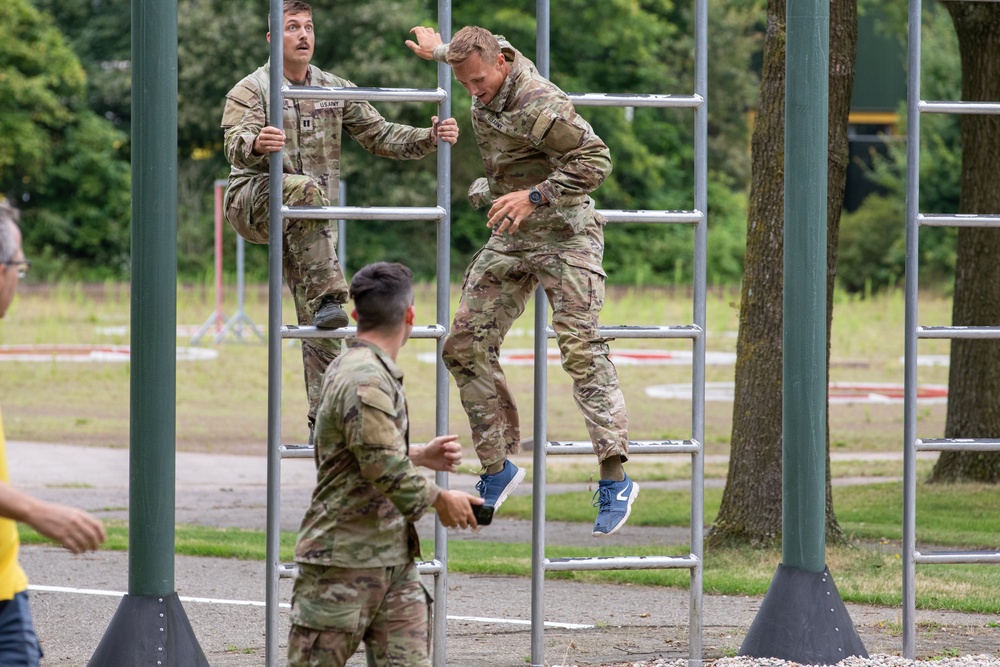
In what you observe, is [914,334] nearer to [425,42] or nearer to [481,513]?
[425,42]

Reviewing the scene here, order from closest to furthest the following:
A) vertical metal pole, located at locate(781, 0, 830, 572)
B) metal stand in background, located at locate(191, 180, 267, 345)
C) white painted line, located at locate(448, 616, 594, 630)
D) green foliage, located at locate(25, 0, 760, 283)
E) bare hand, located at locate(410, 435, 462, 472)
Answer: bare hand, located at locate(410, 435, 462, 472), vertical metal pole, located at locate(781, 0, 830, 572), white painted line, located at locate(448, 616, 594, 630), metal stand in background, located at locate(191, 180, 267, 345), green foliage, located at locate(25, 0, 760, 283)

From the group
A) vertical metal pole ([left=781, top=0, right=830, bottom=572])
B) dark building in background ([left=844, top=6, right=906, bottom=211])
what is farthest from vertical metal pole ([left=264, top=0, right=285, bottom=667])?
dark building in background ([left=844, top=6, right=906, bottom=211])

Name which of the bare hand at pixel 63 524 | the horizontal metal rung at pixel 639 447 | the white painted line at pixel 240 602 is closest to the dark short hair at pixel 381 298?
the bare hand at pixel 63 524

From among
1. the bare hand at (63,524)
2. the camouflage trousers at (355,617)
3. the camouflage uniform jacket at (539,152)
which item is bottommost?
the camouflage trousers at (355,617)

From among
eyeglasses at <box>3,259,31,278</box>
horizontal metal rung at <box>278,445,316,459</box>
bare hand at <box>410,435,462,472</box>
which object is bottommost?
horizontal metal rung at <box>278,445,316,459</box>

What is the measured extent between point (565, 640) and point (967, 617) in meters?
2.29

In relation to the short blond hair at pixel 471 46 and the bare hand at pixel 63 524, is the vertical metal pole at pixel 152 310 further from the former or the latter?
the bare hand at pixel 63 524

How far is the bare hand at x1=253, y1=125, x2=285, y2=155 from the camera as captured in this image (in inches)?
219

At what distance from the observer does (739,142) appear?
145 ft

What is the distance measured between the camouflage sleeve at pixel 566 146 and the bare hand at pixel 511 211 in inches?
3.0

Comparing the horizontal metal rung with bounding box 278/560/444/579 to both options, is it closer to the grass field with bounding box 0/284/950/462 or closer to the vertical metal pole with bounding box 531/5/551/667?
the vertical metal pole with bounding box 531/5/551/667

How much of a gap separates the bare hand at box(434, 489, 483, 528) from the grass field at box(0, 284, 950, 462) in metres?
5.78

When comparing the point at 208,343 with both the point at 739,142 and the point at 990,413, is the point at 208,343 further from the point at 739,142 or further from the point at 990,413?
the point at 739,142

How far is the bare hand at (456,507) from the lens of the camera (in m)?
4.27
